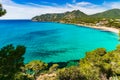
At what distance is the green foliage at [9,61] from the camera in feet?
45.8

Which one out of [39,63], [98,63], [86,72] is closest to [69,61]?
[39,63]

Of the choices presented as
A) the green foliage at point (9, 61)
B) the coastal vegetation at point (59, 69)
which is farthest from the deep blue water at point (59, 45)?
the green foliage at point (9, 61)

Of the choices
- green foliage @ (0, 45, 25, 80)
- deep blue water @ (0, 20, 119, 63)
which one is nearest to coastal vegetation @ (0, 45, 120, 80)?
green foliage @ (0, 45, 25, 80)

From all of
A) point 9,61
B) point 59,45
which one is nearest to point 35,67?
point 9,61

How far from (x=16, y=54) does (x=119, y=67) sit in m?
16.9

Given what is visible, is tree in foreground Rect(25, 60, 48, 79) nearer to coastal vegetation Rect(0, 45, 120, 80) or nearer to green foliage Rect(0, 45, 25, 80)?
coastal vegetation Rect(0, 45, 120, 80)

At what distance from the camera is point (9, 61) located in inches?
562

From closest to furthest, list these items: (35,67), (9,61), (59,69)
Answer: (9,61)
(59,69)
(35,67)

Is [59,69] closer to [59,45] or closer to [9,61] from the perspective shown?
[9,61]

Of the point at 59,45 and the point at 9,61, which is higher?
the point at 9,61

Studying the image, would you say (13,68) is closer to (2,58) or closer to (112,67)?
(2,58)

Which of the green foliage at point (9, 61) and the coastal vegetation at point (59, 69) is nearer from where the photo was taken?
the green foliage at point (9, 61)

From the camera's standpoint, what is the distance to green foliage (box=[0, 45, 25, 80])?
550 inches

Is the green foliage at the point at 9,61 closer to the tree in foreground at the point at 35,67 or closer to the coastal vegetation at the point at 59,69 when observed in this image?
the coastal vegetation at the point at 59,69
